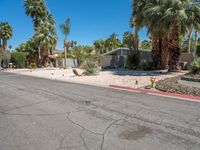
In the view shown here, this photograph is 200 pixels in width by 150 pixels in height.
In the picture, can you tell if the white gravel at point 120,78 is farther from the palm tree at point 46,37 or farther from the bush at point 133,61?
the palm tree at point 46,37

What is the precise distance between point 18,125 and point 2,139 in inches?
30.1

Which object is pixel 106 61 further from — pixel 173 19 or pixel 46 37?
pixel 173 19

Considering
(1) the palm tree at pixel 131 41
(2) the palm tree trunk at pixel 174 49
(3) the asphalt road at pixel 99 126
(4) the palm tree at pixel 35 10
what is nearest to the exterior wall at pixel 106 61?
(1) the palm tree at pixel 131 41

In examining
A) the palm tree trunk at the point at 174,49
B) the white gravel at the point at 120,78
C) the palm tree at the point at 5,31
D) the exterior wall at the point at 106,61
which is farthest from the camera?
the palm tree at the point at 5,31

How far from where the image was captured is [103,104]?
257 inches

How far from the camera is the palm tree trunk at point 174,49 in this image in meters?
15.3

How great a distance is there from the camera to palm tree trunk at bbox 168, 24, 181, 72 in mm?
15301

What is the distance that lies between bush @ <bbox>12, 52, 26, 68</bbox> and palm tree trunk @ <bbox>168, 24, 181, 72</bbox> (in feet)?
108

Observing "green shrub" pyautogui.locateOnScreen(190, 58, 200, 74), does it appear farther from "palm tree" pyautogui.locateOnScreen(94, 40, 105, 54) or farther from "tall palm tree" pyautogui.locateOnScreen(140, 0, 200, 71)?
"palm tree" pyautogui.locateOnScreen(94, 40, 105, 54)

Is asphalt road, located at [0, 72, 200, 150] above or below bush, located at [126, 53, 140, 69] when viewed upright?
below

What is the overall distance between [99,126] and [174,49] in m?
13.7

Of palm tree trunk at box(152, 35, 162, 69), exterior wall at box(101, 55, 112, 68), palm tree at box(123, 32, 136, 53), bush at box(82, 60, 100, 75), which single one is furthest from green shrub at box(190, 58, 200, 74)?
exterior wall at box(101, 55, 112, 68)

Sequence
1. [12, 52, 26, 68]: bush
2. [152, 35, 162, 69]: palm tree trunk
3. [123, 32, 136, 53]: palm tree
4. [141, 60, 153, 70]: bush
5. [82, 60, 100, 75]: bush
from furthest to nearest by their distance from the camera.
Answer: [12, 52, 26, 68]: bush → [123, 32, 136, 53]: palm tree → [152, 35, 162, 69]: palm tree trunk → [141, 60, 153, 70]: bush → [82, 60, 100, 75]: bush

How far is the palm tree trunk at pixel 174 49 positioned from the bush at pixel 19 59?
3291 centimetres
